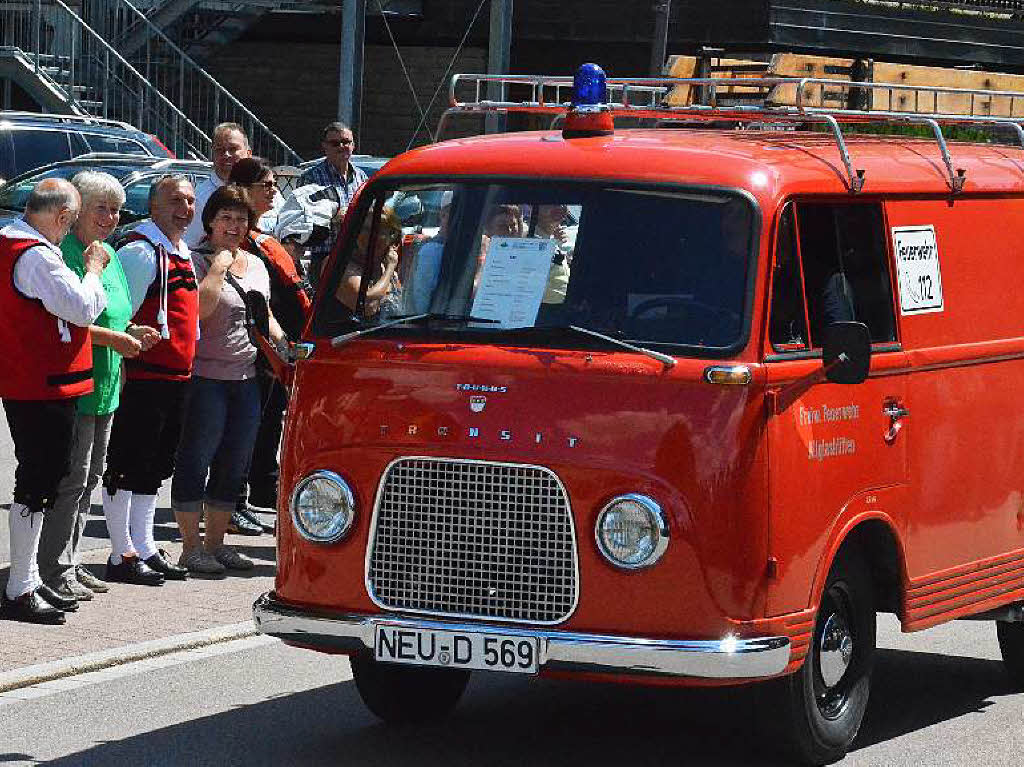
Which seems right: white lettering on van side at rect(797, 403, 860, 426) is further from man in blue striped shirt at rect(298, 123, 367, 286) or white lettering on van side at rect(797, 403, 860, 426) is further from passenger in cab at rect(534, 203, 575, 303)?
man in blue striped shirt at rect(298, 123, 367, 286)

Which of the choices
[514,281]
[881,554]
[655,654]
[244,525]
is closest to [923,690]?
[881,554]

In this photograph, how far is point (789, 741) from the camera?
23.9 ft

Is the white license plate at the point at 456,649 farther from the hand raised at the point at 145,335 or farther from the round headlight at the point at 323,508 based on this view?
the hand raised at the point at 145,335

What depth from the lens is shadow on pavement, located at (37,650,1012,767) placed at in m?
7.47

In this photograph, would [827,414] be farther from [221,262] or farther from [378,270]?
[221,262]

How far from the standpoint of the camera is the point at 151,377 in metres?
10.2

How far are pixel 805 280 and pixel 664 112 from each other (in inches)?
65.7

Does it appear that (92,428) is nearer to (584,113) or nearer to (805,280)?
(584,113)

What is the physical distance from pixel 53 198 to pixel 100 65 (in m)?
26.2

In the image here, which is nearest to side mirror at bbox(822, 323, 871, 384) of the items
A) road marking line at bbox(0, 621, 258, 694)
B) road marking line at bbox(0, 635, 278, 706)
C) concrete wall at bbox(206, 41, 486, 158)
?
road marking line at bbox(0, 635, 278, 706)

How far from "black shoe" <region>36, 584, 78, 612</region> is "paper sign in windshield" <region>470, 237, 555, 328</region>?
311 centimetres

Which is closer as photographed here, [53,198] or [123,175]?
[53,198]

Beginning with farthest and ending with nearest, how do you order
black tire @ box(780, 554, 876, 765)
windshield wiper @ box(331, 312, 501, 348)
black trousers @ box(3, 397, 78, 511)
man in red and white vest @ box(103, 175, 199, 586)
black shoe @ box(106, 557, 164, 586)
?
black shoe @ box(106, 557, 164, 586), man in red and white vest @ box(103, 175, 199, 586), black trousers @ box(3, 397, 78, 511), windshield wiper @ box(331, 312, 501, 348), black tire @ box(780, 554, 876, 765)

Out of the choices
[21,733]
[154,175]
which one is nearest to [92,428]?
[21,733]
